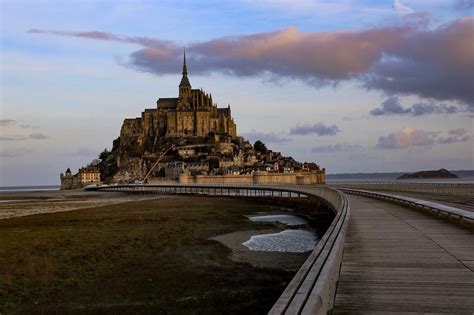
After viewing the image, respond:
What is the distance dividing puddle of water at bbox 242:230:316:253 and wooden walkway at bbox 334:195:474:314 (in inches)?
223

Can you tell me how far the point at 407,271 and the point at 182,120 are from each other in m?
169

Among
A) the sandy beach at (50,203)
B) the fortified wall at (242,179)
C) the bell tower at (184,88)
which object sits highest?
the bell tower at (184,88)

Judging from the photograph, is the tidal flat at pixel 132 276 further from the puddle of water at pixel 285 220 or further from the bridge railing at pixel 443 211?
the puddle of water at pixel 285 220

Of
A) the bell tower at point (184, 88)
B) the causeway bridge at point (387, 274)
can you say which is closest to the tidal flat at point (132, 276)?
the causeway bridge at point (387, 274)

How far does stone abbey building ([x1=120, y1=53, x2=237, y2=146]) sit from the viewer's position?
576 feet

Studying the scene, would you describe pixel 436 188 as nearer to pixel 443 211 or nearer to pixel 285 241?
pixel 285 241

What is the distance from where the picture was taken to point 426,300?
6.58m

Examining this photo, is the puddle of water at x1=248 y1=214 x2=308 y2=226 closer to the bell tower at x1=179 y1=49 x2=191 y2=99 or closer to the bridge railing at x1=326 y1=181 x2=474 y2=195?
the bridge railing at x1=326 y1=181 x2=474 y2=195

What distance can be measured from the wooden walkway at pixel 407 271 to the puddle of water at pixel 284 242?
5.66 metres

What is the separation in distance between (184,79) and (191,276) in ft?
578

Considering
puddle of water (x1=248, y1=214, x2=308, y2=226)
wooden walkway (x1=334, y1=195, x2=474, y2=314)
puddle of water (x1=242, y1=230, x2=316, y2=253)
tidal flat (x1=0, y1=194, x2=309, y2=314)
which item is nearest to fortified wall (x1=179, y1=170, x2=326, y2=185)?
puddle of water (x1=248, y1=214, x2=308, y2=226)

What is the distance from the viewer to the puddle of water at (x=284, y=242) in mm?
19672

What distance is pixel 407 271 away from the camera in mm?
8461

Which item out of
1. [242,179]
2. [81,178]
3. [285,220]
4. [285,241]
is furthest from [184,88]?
[285,241]
